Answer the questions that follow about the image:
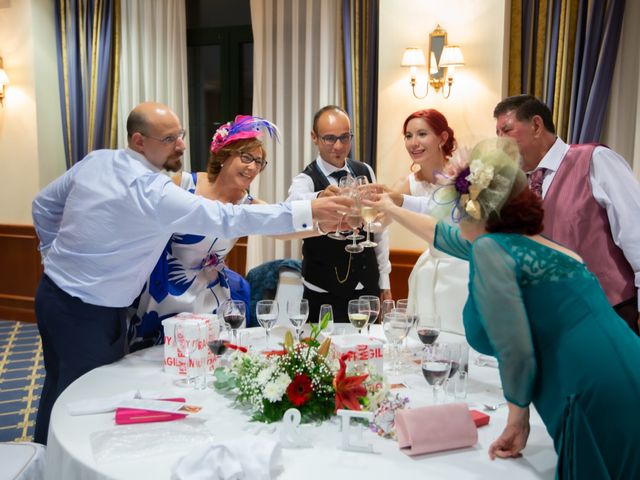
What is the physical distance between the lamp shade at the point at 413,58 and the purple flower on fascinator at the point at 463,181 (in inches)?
127

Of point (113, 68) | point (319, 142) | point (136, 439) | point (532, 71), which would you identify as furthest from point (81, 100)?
point (136, 439)

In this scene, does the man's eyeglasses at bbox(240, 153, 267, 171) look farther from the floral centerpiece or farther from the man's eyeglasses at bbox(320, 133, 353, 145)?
the floral centerpiece

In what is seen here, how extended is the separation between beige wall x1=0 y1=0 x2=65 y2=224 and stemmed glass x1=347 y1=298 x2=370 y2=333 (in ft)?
16.5

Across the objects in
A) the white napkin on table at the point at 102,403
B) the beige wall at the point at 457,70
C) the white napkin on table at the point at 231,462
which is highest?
the beige wall at the point at 457,70

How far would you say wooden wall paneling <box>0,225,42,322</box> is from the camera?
6531mm

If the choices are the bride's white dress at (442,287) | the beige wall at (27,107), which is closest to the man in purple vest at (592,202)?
the bride's white dress at (442,287)

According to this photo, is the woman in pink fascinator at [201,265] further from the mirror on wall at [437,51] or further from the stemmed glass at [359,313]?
the mirror on wall at [437,51]

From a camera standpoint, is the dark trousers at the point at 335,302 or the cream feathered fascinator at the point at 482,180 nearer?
the cream feathered fascinator at the point at 482,180

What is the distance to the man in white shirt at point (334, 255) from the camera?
3.47m

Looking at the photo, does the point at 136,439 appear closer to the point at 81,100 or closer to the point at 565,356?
the point at 565,356

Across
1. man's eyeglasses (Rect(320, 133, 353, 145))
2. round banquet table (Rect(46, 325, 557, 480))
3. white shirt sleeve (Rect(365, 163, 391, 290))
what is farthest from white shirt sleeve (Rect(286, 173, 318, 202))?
round banquet table (Rect(46, 325, 557, 480))

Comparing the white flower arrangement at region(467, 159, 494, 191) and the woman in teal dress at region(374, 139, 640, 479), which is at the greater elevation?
the white flower arrangement at region(467, 159, 494, 191)

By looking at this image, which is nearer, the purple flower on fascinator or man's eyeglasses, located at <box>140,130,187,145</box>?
the purple flower on fascinator

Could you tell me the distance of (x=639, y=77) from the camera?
171 inches
